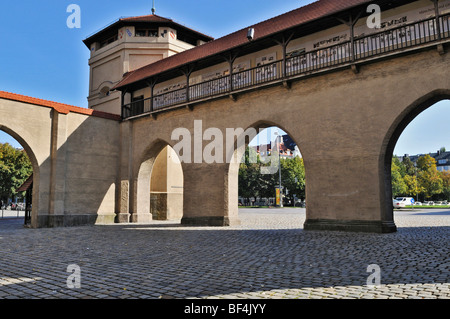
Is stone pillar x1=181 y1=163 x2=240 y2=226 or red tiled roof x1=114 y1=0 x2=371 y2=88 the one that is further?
stone pillar x1=181 y1=163 x2=240 y2=226

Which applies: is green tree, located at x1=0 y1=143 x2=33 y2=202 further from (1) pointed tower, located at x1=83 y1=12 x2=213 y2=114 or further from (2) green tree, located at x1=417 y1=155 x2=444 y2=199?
(2) green tree, located at x1=417 y1=155 x2=444 y2=199

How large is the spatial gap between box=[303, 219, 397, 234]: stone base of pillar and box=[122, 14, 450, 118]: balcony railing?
5.95 meters

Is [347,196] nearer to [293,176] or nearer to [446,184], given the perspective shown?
[293,176]

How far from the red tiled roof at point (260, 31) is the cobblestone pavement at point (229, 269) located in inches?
367

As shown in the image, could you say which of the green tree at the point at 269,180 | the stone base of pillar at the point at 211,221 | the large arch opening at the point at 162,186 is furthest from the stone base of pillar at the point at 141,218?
the green tree at the point at 269,180

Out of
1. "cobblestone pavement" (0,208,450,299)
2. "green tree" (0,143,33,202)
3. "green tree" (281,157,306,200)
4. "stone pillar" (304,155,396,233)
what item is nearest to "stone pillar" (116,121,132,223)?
"cobblestone pavement" (0,208,450,299)

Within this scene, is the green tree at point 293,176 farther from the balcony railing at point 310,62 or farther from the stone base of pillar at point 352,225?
the stone base of pillar at point 352,225

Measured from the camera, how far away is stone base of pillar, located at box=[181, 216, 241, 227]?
56.1ft

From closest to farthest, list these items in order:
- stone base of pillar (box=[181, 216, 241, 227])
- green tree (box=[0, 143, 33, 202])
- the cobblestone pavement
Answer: the cobblestone pavement, stone base of pillar (box=[181, 216, 241, 227]), green tree (box=[0, 143, 33, 202])

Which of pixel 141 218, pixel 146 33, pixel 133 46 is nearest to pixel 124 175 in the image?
pixel 141 218

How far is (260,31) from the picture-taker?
17.1 m
